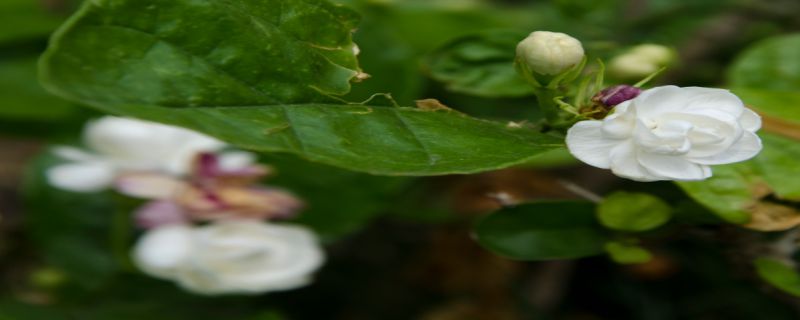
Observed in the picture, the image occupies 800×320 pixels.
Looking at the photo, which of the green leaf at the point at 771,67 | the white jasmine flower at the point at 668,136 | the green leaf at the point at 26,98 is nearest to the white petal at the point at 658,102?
the white jasmine flower at the point at 668,136

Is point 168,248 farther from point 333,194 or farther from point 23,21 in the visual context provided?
point 23,21

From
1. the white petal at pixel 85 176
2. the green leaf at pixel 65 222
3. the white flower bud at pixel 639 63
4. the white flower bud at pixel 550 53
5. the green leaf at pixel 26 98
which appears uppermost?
the white flower bud at pixel 550 53

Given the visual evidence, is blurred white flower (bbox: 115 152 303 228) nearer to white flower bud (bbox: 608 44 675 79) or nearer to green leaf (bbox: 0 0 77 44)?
white flower bud (bbox: 608 44 675 79)

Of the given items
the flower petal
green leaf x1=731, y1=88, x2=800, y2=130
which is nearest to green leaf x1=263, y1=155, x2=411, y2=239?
the flower petal

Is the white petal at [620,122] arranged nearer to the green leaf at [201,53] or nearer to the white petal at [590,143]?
the white petal at [590,143]

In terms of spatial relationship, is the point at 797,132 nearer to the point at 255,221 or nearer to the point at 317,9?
the point at 317,9

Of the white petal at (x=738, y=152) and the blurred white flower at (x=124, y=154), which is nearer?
the white petal at (x=738, y=152)

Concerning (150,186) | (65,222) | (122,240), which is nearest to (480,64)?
(150,186)

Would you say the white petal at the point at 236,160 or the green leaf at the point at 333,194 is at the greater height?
the white petal at the point at 236,160

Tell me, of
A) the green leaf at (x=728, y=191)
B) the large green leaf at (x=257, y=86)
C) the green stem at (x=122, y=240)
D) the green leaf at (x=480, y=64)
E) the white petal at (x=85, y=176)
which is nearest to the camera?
the large green leaf at (x=257, y=86)
